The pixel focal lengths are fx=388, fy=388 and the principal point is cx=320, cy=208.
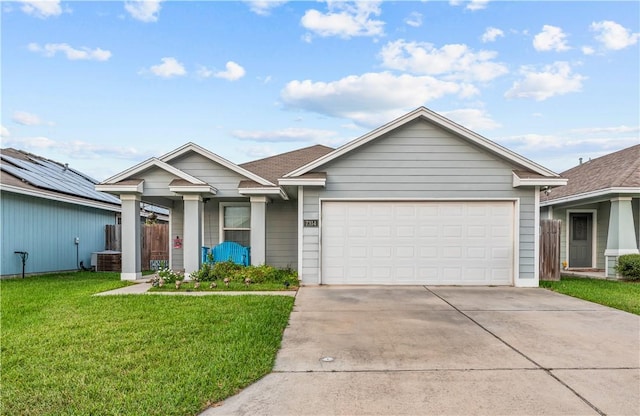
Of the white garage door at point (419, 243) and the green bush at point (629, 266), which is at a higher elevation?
the white garage door at point (419, 243)

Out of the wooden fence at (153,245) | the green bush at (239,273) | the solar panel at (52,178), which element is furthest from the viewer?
the wooden fence at (153,245)

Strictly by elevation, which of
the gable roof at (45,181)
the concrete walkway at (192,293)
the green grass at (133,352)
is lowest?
the concrete walkway at (192,293)

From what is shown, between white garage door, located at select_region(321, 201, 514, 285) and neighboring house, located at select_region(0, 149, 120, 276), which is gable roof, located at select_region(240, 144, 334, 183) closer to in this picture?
white garage door, located at select_region(321, 201, 514, 285)

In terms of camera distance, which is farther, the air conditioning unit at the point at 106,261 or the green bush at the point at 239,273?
the air conditioning unit at the point at 106,261

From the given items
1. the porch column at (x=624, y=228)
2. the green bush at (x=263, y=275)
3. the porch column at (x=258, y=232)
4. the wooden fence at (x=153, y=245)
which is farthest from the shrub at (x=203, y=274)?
the porch column at (x=624, y=228)

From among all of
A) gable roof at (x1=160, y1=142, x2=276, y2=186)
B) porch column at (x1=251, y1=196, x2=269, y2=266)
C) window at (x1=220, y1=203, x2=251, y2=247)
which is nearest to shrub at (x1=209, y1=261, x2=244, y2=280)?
porch column at (x1=251, y1=196, x2=269, y2=266)

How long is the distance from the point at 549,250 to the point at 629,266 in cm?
264

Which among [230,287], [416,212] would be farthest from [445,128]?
[230,287]

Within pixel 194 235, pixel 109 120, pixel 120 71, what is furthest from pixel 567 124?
pixel 109 120

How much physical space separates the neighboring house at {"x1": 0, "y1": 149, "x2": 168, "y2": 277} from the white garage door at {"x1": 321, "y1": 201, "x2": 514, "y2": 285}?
31.4 feet

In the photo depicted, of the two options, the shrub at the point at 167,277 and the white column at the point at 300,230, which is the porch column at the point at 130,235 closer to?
the shrub at the point at 167,277

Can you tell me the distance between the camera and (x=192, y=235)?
11.0 metres

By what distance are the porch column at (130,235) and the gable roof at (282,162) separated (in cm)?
400

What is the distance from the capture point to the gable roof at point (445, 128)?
32.9 feet
